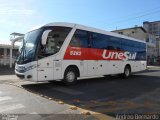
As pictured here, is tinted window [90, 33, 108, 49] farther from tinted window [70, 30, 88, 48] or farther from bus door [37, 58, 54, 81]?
bus door [37, 58, 54, 81]

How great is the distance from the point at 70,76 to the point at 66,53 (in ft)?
4.27

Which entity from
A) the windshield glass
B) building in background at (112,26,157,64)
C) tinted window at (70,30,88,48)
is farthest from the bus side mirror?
building in background at (112,26,157,64)

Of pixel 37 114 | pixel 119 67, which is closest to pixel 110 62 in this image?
pixel 119 67

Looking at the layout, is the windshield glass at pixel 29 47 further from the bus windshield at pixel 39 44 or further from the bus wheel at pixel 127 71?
the bus wheel at pixel 127 71

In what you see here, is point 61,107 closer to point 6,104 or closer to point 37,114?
point 37,114

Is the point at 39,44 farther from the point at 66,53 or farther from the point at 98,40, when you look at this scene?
the point at 98,40

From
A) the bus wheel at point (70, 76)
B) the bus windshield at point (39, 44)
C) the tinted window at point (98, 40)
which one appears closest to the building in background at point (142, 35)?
the tinted window at point (98, 40)

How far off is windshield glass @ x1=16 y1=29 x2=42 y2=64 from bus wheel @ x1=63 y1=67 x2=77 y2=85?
2.16 m

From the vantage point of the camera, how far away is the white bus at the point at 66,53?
11.1m

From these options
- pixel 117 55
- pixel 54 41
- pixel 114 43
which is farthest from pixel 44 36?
pixel 117 55

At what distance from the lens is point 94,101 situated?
27.9ft

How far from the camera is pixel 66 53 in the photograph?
12.2 meters

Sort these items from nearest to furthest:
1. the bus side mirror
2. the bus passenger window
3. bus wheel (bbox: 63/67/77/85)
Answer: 1. the bus side mirror
2. bus wheel (bbox: 63/67/77/85)
3. the bus passenger window

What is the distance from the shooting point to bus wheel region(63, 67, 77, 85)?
40.5ft
